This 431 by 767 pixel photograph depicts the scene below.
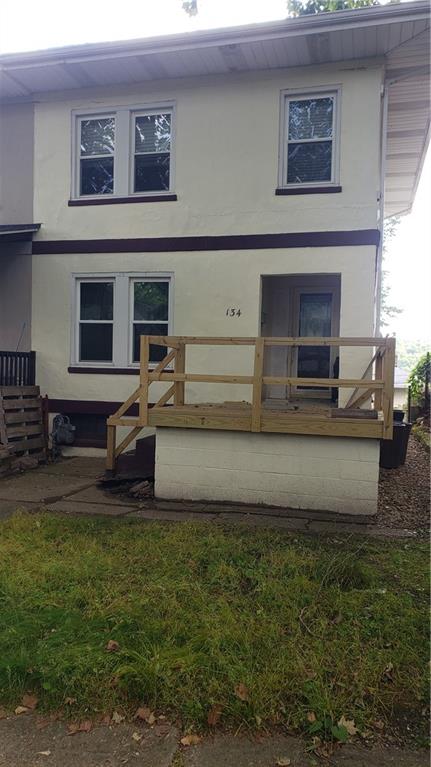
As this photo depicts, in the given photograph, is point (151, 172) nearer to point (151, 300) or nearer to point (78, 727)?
point (151, 300)

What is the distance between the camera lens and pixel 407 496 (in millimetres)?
6762

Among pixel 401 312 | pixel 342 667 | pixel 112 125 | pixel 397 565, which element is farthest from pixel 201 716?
pixel 401 312

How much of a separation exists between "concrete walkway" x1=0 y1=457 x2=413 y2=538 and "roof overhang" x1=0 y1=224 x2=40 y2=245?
4.15 metres

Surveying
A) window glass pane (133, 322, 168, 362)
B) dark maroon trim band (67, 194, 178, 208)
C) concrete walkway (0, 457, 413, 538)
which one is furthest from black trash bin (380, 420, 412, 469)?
dark maroon trim band (67, 194, 178, 208)

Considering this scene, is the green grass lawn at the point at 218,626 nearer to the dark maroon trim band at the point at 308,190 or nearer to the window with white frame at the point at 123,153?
the dark maroon trim band at the point at 308,190

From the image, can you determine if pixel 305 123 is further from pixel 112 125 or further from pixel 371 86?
pixel 112 125

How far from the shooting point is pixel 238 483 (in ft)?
20.7

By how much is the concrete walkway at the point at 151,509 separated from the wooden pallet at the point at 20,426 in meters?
0.63

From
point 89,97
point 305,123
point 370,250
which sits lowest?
point 370,250

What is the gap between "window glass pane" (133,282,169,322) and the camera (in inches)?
368

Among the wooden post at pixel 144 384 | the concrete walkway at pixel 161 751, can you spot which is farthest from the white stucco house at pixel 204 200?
the concrete walkway at pixel 161 751

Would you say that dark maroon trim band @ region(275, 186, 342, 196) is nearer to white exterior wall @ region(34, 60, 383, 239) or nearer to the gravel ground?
white exterior wall @ region(34, 60, 383, 239)

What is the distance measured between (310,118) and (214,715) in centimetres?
857

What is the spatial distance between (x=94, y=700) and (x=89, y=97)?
31.4 ft
